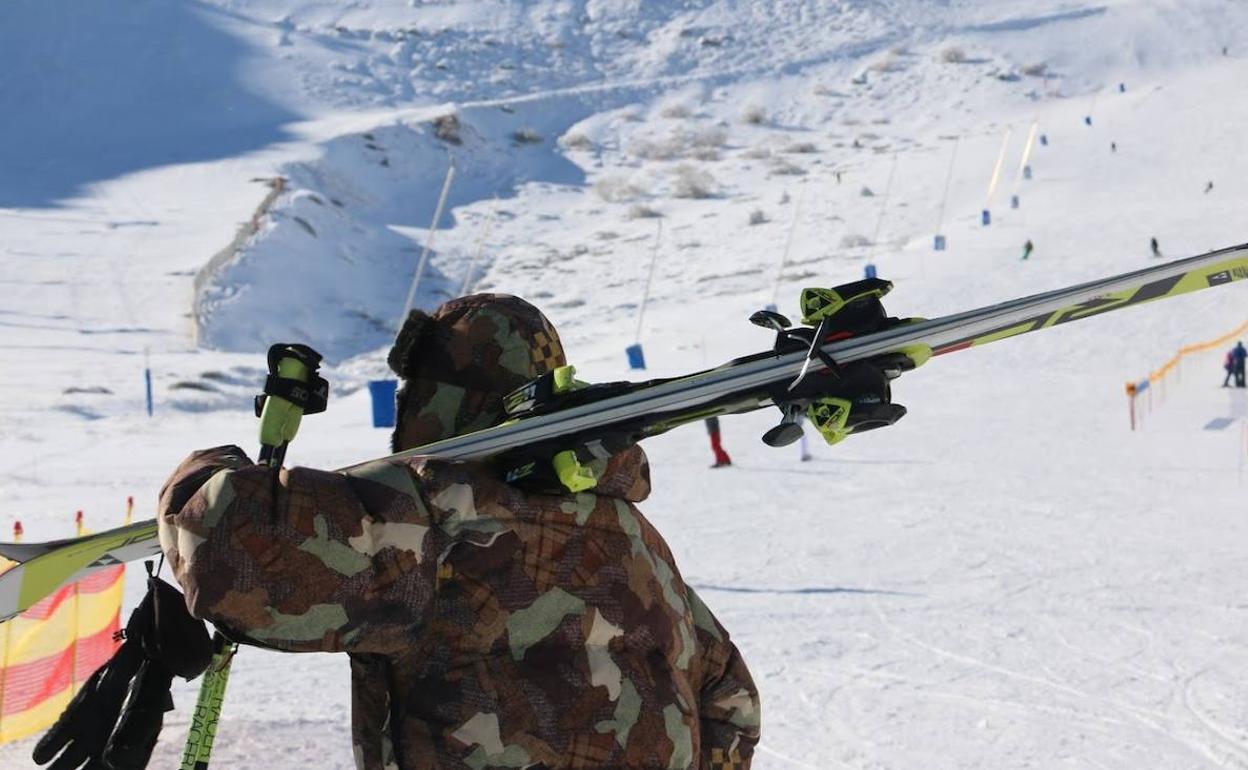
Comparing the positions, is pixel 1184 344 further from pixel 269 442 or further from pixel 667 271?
pixel 269 442

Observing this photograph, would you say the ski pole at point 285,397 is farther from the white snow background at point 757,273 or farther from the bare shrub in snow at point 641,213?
the bare shrub in snow at point 641,213

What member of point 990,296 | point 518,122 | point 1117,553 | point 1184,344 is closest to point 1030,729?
point 1117,553

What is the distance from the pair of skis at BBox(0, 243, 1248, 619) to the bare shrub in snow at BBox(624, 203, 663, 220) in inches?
1575

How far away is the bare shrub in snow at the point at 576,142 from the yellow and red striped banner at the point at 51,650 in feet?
151

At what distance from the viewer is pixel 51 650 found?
621 centimetres

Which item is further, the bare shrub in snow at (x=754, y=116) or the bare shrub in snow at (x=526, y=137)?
the bare shrub in snow at (x=754, y=116)

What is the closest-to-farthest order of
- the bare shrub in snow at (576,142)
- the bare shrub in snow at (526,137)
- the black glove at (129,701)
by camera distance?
1. the black glove at (129,701)
2. the bare shrub in snow at (526,137)
3. the bare shrub in snow at (576,142)

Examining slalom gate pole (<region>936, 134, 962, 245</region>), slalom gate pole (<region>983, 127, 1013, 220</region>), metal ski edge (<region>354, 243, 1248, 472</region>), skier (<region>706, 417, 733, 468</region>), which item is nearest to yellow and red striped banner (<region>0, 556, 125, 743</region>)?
metal ski edge (<region>354, 243, 1248, 472</region>)

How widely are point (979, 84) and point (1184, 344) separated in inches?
1306

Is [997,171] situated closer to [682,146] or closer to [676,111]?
[682,146]

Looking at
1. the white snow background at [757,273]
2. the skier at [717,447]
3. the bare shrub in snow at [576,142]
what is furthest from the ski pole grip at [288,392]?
the bare shrub in snow at [576,142]

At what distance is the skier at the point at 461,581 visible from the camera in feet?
6.25

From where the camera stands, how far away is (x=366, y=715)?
2227 mm

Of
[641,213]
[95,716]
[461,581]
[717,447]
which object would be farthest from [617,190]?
[461,581]
